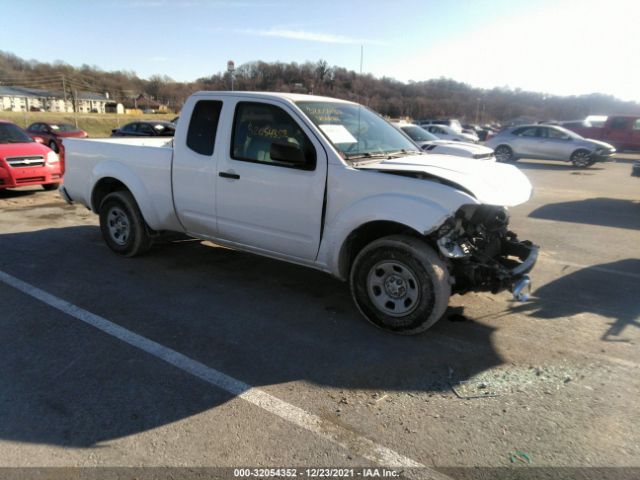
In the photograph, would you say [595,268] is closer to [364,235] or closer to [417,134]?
[364,235]

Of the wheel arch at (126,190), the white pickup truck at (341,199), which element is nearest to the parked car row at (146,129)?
the wheel arch at (126,190)

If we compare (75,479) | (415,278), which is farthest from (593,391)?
(75,479)

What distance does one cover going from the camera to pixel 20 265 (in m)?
5.61

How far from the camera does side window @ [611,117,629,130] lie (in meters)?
24.2

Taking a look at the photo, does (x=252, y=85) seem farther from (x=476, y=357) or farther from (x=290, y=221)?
(x=476, y=357)

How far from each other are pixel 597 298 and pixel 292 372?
349cm

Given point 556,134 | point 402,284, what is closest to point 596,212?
point 402,284

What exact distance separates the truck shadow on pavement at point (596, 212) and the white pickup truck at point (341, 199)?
202 inches

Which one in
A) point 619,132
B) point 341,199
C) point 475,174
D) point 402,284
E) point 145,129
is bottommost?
point 402,284

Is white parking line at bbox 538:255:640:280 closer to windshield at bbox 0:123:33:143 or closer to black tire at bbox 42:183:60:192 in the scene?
black tire at bbox 42:183:60:192

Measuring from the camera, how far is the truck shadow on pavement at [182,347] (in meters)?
2.98

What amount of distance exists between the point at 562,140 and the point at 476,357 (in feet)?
61.3

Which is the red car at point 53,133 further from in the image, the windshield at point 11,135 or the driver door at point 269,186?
the driver door at point 269,186

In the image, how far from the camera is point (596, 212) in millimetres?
9664
